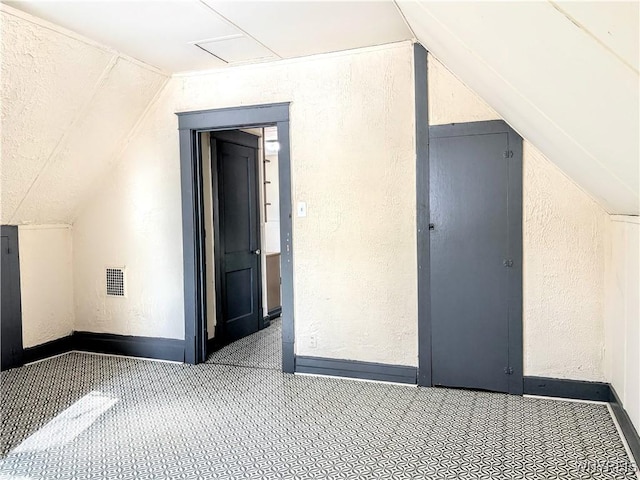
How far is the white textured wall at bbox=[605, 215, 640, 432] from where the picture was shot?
2.52 meters

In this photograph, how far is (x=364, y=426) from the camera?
117 inches

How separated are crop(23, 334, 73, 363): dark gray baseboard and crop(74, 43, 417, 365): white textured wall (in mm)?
878

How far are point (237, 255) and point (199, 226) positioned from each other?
919 mm

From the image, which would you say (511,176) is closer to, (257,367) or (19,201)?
(257,367)

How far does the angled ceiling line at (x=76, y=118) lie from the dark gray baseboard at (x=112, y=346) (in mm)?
1249

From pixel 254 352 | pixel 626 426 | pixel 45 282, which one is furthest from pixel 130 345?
pixel 626 426

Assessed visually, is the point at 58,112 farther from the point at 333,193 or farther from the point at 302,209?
the point at 333,193

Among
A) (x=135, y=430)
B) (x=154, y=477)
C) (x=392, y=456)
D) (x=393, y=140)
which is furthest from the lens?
(x=393, y=140)

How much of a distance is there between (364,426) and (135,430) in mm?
1328

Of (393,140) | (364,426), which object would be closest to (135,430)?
(364,426)

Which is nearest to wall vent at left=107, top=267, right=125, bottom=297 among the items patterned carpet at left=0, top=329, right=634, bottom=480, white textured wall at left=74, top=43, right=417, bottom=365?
white textured wall at left=74, top=43, right=417, bottom=365

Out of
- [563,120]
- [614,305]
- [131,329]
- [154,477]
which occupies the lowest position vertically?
[154,477]

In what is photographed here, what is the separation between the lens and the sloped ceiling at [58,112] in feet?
10.3

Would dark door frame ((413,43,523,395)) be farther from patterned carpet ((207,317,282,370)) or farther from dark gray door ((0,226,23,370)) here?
dark gray door ((0,226,23,370))
